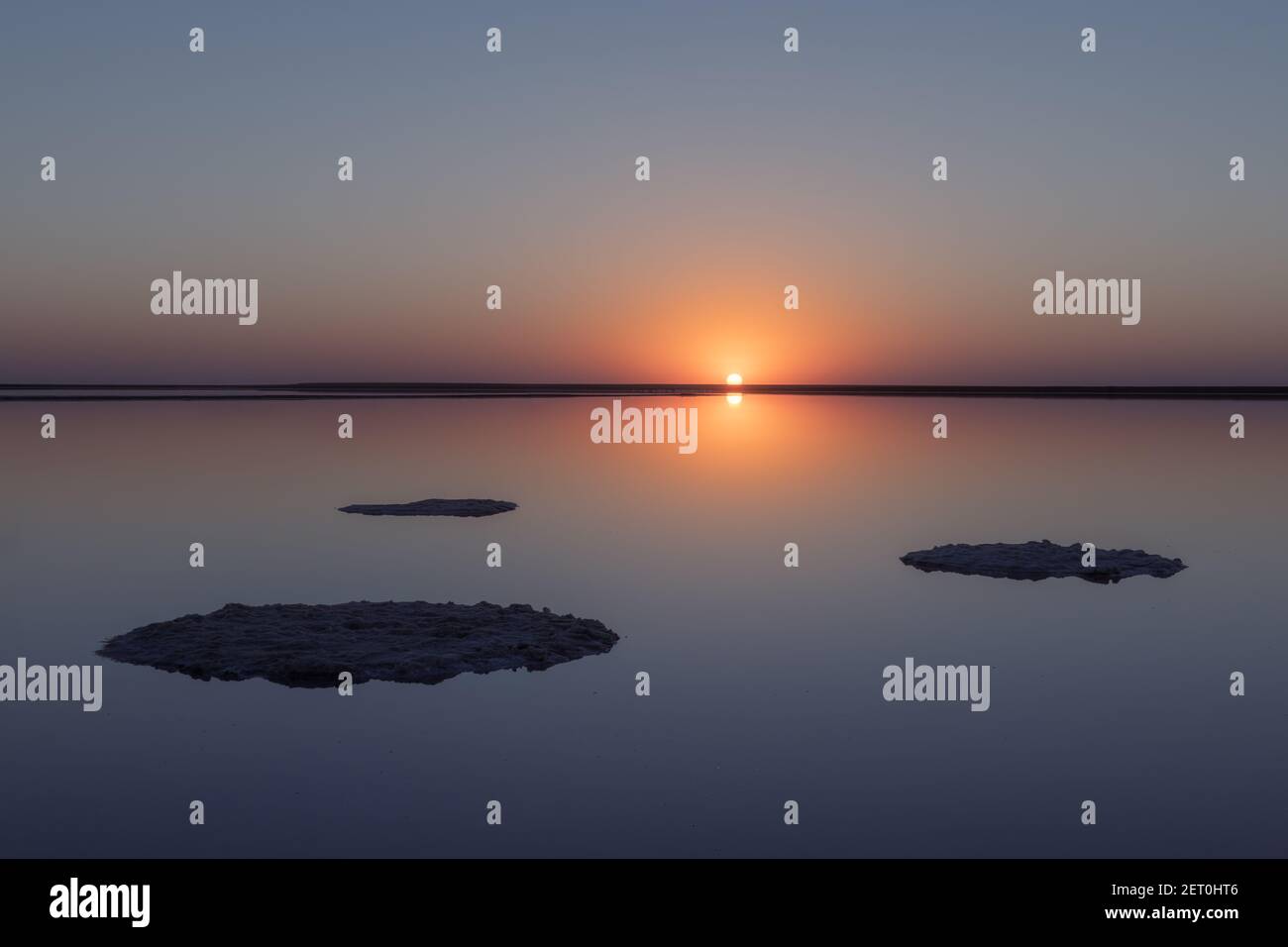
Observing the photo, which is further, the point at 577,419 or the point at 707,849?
the point at 577,419

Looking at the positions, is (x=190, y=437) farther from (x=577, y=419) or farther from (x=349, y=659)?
(x=349, y=659)

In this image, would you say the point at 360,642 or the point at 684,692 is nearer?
the point at 684,692

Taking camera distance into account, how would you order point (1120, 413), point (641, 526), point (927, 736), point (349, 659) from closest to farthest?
point (927, 736)
point (349, 659)
point (641, 526)
point (1120, 413)

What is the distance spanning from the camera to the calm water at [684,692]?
845cm

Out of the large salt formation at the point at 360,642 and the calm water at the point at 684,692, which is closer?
the calm water at the point at 684,692

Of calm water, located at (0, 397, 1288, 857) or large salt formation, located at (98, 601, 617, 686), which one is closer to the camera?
calm water, located at (0, 397, 1288, 857)

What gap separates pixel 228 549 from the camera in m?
19.8

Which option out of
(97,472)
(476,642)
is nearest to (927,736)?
(476,642)

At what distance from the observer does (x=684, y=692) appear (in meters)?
11.6

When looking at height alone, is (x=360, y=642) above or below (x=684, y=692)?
above

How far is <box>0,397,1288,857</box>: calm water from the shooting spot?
332 inches
